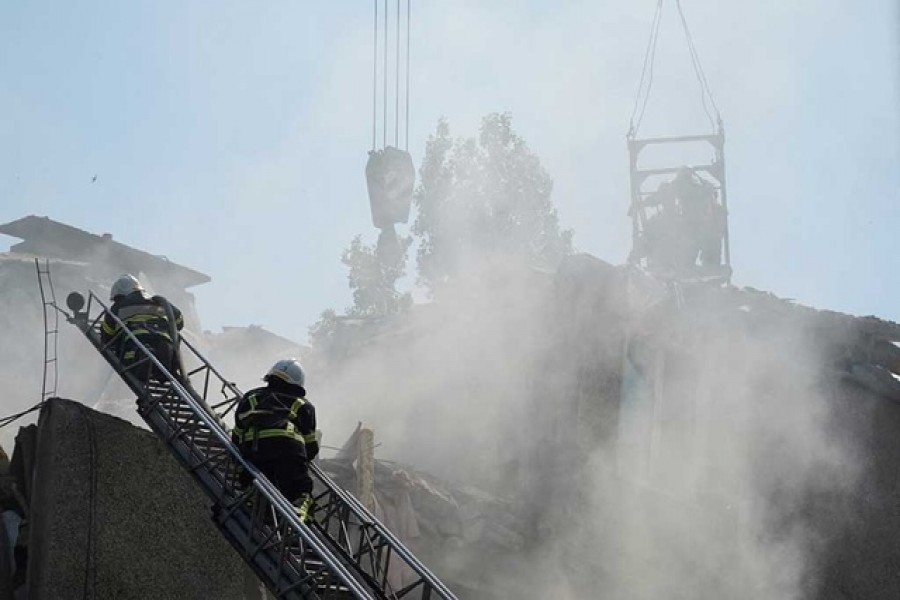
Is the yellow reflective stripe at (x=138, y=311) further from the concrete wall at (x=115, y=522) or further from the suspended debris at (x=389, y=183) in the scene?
the suspended debris at (x=389, y=183)

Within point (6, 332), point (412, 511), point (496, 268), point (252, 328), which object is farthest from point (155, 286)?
point (412, 511)

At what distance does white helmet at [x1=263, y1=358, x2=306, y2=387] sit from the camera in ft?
23.7

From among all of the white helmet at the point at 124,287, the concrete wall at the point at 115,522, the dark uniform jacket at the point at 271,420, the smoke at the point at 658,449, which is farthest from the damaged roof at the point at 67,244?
the dark uniform jacket at the point at 271,420

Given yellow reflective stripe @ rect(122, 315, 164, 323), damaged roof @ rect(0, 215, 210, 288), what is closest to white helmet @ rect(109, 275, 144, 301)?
yellow reflective stripe @ rect(122, 315, 164, 323)

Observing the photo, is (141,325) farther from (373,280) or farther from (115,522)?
(373,280)

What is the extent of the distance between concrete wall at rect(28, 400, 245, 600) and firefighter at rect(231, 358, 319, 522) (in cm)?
144

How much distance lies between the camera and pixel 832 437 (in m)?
13.2

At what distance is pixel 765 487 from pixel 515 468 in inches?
152

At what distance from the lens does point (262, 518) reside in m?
6.94

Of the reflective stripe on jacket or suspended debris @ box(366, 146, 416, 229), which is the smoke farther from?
suspended debris @ box(366, 146, 416, 229)

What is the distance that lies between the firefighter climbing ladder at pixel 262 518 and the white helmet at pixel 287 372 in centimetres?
60

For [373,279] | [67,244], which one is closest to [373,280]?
[373,279]

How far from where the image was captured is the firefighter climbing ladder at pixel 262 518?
6.66 metres

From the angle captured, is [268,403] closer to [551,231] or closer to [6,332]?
[6,332]
